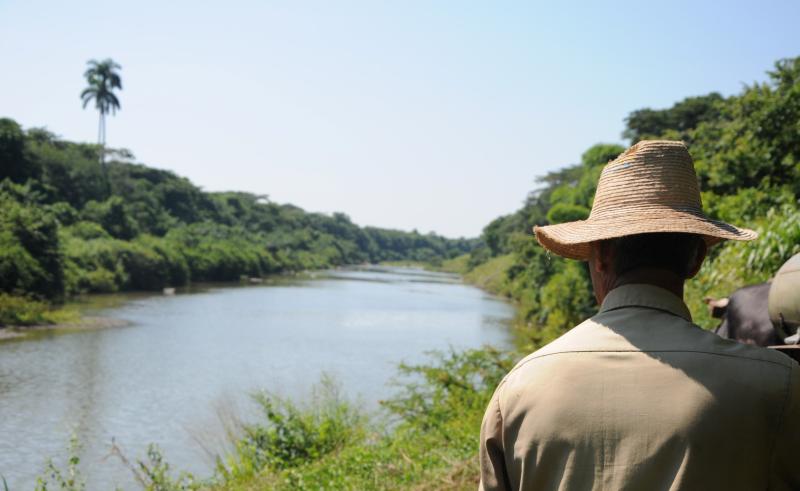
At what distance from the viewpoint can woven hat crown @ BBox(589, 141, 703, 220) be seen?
5.16 ft

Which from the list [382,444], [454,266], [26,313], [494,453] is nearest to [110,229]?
[26,313]

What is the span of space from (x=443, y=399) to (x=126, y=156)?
6020 centimetres

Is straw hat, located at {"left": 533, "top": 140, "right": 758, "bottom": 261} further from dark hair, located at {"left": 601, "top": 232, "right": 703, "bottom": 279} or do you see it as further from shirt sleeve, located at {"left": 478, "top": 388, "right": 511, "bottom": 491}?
shirt sleeve, located at {"left": 478, "top": 388, "right": 511, "bottom": 491}

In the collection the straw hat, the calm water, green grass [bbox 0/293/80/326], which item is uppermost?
→ the straw hat

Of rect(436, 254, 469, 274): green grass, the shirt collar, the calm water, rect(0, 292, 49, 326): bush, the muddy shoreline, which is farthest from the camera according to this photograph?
rect(436, 254, 469, 274): green grass

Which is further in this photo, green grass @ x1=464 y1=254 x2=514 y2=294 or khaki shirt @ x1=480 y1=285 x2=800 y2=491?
green grass @ x1=464 y1=254 x2=514 y2=294

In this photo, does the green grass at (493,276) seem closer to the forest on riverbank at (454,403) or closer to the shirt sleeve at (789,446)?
the forest on riverbank at (454,403)

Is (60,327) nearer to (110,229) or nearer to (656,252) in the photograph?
(656,252)

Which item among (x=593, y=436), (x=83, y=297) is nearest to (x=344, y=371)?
(x=593, y=436)

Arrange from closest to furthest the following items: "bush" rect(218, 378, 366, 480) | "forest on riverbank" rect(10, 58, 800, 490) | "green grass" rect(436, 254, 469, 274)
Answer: "forest on riverbank" rect(10, 58, 800, 490) < "bush" rect(218, 378, 366, 480) < "green grass" rect(436, 254, 469, 274)

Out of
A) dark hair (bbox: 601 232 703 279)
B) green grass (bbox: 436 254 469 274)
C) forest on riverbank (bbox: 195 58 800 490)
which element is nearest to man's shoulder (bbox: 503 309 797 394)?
dark hair (bbox: 601 232 703 279)

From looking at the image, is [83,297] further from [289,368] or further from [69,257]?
[289,368]

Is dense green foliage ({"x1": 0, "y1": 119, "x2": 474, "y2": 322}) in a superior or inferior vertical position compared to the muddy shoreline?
superior

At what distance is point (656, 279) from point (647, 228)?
0.10 metres
